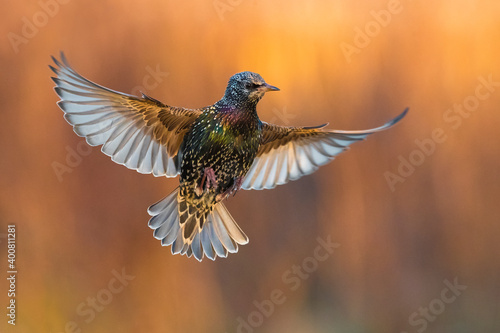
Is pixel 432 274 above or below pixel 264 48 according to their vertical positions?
below

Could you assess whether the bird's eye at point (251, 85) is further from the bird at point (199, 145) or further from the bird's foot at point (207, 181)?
the bird's foot at point (207, 181)

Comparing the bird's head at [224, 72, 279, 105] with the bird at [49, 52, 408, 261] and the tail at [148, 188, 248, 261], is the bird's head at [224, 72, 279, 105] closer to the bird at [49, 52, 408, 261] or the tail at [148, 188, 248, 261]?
the bird at [49, 52, 408, 261]

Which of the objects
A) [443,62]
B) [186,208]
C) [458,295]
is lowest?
[458,295]

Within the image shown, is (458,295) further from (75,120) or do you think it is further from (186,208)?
(75,120)

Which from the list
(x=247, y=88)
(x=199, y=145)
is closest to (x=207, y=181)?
(x=199, y=145)

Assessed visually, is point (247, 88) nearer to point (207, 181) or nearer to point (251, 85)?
point (251, 85)

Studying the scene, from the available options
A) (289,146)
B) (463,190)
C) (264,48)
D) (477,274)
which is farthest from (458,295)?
(289,146)

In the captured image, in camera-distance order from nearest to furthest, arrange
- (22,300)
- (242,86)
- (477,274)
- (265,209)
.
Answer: (242,86) → (22,300) → (265,209) → (477,274)
